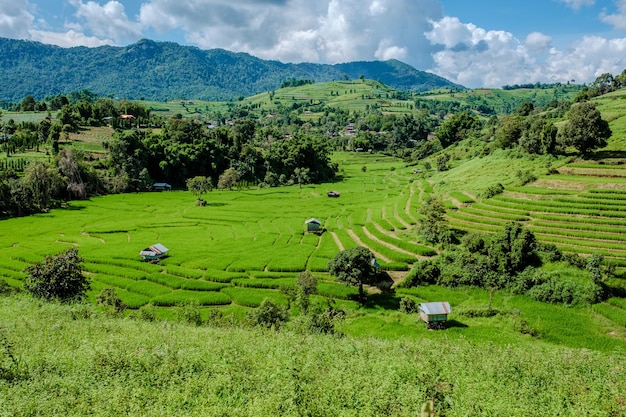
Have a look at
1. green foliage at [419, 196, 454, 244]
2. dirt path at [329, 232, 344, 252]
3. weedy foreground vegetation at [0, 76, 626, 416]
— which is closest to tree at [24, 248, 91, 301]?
weedy foreground vegetation at [0, 76, 626, 416]

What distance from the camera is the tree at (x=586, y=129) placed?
5547cm

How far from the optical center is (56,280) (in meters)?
31.8

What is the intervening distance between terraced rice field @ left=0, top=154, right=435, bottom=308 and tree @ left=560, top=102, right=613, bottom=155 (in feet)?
85.5

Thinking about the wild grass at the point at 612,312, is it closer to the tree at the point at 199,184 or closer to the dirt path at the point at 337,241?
the dirt path at the point at 337,241

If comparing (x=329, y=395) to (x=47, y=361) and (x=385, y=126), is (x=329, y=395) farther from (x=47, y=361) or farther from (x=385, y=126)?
(x=385, y=126)

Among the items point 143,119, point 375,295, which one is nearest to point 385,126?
point 143,119

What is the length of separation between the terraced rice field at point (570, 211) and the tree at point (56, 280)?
44851 mm

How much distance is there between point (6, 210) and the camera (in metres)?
68.8

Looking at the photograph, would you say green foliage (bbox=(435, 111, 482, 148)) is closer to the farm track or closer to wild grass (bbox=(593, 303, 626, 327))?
the farm track

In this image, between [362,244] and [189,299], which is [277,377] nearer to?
[189,299]

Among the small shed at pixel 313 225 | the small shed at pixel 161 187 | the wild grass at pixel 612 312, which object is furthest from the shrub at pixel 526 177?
the small shed at pixel 161 187

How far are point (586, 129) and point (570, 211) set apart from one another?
17.5 meters

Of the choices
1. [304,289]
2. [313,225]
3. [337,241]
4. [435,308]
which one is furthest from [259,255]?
[435,308]

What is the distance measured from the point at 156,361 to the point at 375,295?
2633 centimetres
